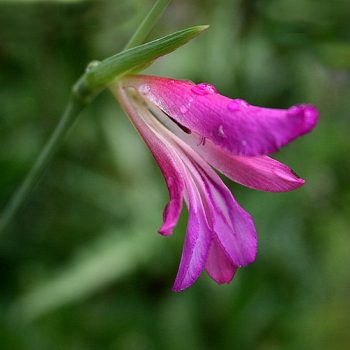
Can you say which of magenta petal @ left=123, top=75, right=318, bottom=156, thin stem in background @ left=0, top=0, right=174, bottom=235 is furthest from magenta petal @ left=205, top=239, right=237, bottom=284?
thin stem in background @ left=0, top=0, right=174, bottom=235

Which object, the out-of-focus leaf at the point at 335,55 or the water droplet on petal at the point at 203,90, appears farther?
the out-of-focus leaf at the point at 335,55

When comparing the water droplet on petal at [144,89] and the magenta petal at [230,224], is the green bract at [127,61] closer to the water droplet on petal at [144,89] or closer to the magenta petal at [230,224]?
the water droplet on petal at [144,89]

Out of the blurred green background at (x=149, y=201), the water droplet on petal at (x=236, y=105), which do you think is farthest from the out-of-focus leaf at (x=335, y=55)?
the water droplet on petal at (x=236, y=105)

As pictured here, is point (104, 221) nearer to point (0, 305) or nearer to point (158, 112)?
point (0, 305)

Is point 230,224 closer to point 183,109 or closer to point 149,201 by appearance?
point 183,109

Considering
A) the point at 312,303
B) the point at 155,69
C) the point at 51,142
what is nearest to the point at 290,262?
the point at 312,303

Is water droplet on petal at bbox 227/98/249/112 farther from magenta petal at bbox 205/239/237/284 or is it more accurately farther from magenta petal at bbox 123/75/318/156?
magenta petal at bbox 205/239/237/284

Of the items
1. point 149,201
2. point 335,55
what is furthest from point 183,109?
point 149,201
